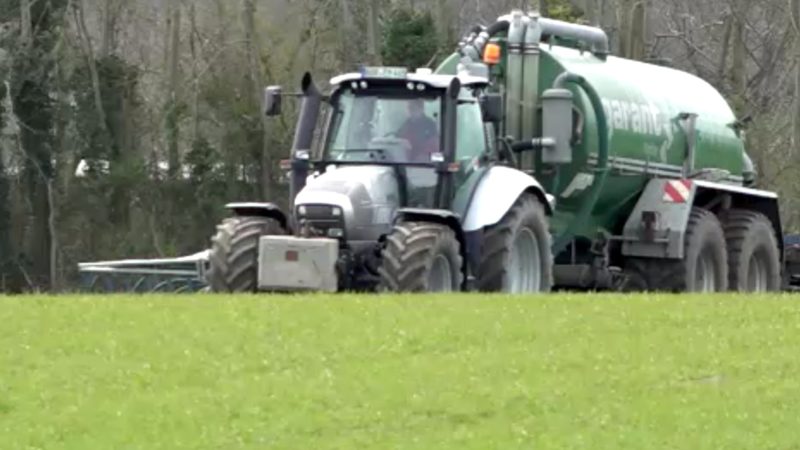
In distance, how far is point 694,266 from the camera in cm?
2555

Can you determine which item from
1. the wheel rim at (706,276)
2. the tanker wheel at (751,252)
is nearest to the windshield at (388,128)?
the wheel rim at (706,276)

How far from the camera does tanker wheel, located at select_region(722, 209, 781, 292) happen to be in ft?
87.7

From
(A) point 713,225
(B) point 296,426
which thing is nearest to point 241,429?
(B) point 296,426

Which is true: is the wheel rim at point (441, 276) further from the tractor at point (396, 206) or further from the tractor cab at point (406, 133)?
the tractor cab at point (406, 133)

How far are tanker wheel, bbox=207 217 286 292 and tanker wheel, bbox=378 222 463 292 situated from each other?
51.3 inches

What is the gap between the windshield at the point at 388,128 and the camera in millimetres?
21141

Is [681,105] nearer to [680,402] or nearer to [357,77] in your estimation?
[357,77]

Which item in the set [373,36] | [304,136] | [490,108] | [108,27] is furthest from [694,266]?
[108,27]

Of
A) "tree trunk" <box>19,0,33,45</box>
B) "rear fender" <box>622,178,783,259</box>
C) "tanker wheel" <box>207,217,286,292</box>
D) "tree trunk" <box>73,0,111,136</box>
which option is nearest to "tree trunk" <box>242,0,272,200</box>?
"tree trunk" <box>73,0,111,136</box>

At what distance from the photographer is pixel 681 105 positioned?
2666 centimetres

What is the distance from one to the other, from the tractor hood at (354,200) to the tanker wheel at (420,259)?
52cm

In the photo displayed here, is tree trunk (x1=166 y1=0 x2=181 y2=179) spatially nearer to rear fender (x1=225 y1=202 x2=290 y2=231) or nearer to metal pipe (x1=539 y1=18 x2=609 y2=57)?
metal pipe (x1=539 y1=18 x2=609 y2=57)

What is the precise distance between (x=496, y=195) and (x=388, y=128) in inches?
52.1

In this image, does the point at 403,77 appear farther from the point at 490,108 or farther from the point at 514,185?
the point at 514,185
